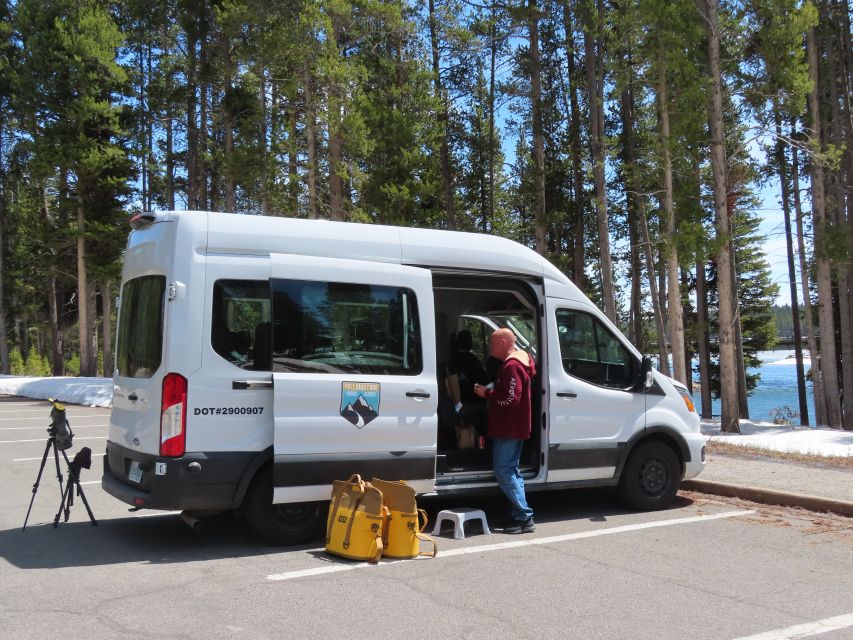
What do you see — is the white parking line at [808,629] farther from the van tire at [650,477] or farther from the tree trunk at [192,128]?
the tree trunk at [192,128]

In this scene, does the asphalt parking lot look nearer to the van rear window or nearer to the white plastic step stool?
the white plastic step stool

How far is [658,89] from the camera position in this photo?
20094 mm

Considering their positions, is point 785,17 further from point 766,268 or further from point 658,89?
point 766,268

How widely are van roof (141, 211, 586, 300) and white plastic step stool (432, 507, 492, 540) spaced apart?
229cm

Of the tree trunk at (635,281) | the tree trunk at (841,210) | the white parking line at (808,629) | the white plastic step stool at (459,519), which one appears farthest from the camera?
the tree trunk at (635,281)

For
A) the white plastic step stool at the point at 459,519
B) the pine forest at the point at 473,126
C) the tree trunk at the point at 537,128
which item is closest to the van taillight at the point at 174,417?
the white plastic step stool at the point at 459,519

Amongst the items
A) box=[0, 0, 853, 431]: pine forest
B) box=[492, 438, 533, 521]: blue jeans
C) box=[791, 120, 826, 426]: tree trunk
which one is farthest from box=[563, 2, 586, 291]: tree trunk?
box=[492, 438, 533, 521]: blue jeans

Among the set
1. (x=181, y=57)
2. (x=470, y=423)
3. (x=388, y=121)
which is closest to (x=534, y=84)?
(x=388, y=121)

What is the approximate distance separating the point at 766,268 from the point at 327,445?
44.5 meters

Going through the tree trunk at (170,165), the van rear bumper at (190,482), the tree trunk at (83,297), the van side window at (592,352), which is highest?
the tree trunk at (170,165)

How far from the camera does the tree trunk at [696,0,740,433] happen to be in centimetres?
1853

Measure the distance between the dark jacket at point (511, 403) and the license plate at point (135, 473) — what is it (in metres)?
3.05

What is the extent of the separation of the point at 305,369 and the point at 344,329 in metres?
0.50

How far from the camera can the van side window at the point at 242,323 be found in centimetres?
610
